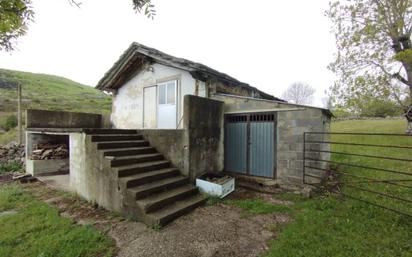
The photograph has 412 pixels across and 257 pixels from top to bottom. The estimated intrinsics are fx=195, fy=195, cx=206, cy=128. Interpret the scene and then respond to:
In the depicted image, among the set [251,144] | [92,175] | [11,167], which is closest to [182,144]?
[251,144]

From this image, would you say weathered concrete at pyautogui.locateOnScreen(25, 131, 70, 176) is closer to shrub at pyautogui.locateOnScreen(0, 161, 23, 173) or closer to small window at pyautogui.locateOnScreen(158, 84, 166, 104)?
shrub at pyautogui.locateOnScreen(0, 161, 23, 173)

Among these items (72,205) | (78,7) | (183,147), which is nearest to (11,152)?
(72,205)

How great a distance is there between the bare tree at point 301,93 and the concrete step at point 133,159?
38498 mm

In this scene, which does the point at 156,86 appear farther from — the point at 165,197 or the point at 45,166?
the point at 45,166

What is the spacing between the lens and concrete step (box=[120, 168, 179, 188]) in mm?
4328

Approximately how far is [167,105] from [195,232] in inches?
218

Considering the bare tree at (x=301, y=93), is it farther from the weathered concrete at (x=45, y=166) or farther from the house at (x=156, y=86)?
the weathered concrete at (x=45, y=166)

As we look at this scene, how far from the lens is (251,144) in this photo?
6406 mm

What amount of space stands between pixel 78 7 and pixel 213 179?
5139 mm

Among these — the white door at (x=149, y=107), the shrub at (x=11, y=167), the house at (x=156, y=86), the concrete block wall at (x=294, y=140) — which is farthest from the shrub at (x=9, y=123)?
the concrete block wall at (x=294, y=140)

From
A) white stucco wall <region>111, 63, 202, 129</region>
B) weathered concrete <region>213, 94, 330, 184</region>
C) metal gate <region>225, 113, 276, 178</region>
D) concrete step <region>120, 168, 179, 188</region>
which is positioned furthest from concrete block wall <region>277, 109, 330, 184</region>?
concrete step <region>120, 168, 179, 188</region>

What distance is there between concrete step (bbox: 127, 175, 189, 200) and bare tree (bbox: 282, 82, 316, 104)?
3870 centimetres

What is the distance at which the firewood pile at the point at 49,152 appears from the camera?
813 centimetres

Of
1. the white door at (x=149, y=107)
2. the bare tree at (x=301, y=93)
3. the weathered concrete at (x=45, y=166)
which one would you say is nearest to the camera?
the weathered concrete at (x=45, y=166)
